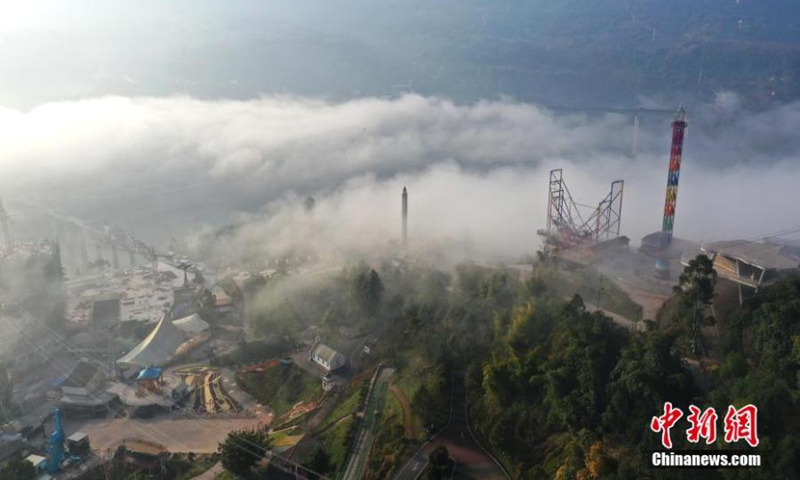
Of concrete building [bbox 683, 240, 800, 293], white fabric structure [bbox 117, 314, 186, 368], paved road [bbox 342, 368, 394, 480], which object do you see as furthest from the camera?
white fabric structure [bbox 117, 314, 186, 368]

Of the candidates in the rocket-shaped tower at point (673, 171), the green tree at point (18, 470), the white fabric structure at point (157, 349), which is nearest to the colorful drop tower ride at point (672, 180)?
the rocket-shaped tower at point (673, 171)

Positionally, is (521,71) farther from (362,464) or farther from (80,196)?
(362,464)

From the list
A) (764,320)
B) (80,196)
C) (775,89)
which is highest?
(775,89)

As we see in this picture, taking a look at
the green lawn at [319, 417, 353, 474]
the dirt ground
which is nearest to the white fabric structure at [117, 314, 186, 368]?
the dirt ground

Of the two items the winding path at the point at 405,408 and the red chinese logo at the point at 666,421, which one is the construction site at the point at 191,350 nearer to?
the winding path at the point at 405,408

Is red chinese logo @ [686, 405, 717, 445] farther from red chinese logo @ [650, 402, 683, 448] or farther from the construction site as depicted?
the construction site

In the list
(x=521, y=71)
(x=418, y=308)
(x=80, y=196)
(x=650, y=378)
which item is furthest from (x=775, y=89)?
(x=80, y=196)
